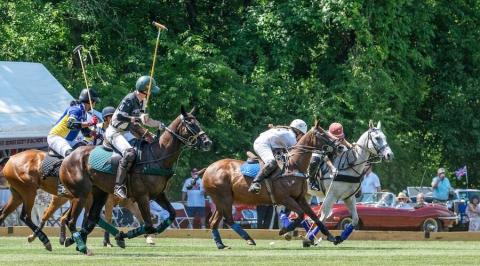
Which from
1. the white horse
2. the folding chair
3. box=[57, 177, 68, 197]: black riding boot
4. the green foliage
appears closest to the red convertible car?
the folding chair

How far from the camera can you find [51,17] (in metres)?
31.8

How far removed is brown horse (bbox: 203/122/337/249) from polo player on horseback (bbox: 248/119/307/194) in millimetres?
215

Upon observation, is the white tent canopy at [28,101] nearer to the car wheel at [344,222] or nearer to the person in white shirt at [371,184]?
the car wheel at [344,222]

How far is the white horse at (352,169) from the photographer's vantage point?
21141 millimetres

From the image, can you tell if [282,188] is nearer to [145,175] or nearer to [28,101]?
[145,175]

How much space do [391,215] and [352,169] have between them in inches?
256

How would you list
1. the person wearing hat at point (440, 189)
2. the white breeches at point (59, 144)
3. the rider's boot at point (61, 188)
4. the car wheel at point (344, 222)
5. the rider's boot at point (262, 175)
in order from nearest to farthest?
the rider's boot at point (61, 188) < the white breeches at point (59, 144) < the rider's boot at point (262, 175) < the car wheel at point (344, 222) < the person wearing hat at point (440, 189)

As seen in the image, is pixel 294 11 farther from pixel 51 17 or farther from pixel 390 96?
pixel 51 17

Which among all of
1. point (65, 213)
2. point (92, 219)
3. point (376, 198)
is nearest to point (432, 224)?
point (376, 198)

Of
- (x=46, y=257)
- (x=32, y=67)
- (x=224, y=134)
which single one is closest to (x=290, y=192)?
(x=46, y=257)

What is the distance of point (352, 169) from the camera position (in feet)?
69.9

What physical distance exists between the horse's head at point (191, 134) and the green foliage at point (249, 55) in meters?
13.0

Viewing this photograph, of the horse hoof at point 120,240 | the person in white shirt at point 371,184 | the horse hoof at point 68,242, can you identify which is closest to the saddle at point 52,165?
the horse hoof at point 68,242

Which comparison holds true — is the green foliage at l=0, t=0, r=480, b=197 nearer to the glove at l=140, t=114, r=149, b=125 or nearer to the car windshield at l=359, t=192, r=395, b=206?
the car windshield at l=359, t=192, r=395, b=206
